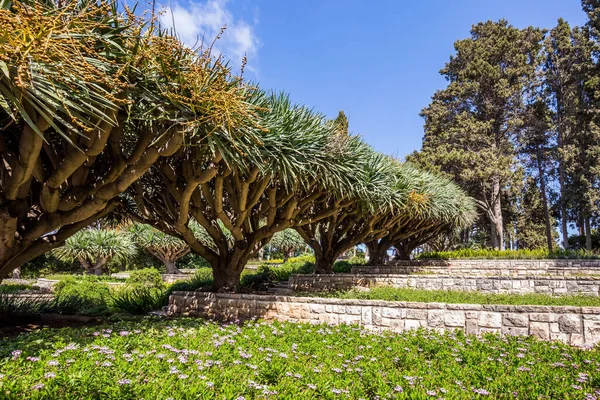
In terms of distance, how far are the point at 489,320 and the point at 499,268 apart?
419 inches

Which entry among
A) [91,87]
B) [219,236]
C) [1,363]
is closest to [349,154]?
[219,236]

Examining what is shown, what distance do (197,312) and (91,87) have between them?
6863mm

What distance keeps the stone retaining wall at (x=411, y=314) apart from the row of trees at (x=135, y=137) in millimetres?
1789

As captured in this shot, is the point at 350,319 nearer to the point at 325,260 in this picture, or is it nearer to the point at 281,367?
the point at 281,367

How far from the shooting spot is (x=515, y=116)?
92.8 feet

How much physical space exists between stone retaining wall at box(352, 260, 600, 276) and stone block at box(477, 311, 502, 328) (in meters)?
9.37

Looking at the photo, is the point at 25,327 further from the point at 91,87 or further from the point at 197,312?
the point at 91,87

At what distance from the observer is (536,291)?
39.1ft

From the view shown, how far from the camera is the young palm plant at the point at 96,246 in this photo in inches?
970

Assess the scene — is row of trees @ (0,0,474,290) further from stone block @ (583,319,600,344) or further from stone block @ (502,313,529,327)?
stone block @ (583,319,600,344)

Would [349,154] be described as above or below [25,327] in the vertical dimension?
above

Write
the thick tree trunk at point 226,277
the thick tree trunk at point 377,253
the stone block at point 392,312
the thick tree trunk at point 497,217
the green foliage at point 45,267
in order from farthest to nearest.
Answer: the green foliage at point 45,267 < the thick tree trunk at point 497,217 < the thick tree trunk at point 377,253 < the thick tree trunk at point 226,277 < the stone block at point 392,312

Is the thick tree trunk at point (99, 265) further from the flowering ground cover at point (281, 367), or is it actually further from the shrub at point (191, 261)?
the flowering ground cover at point (281, 367)

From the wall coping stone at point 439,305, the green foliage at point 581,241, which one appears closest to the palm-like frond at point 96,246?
the wall coping stone at point 439,305
